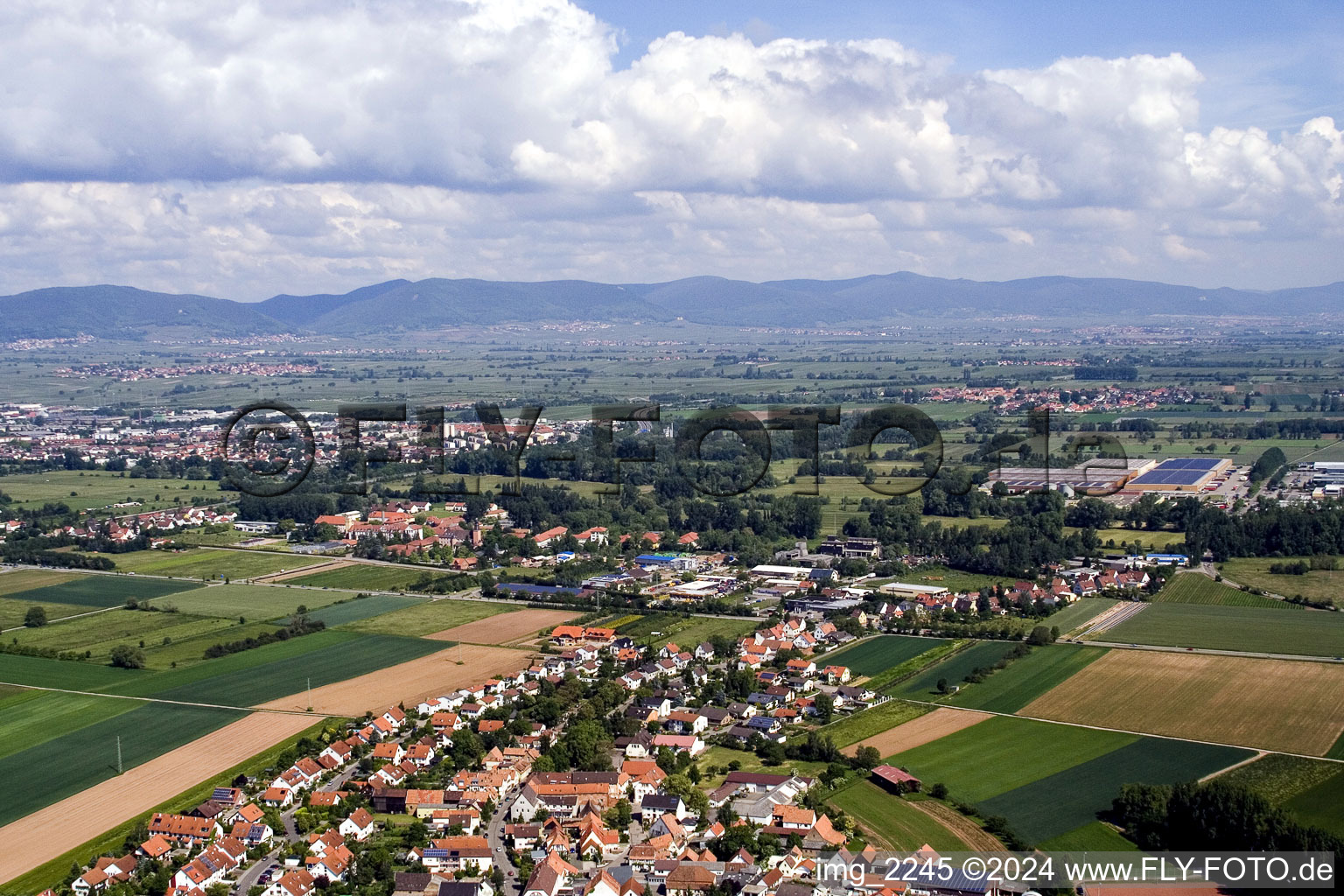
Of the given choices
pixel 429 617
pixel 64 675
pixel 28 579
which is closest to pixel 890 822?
pixel 429 617

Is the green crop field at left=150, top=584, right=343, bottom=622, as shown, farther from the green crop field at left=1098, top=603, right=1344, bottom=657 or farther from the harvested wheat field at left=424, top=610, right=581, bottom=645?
the green crop field at left=1098, top=603, right=1344, bottom=657

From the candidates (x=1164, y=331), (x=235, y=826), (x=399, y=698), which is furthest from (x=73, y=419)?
(x=1164, y=331)

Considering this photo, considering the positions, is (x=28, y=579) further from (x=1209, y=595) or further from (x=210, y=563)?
(x=1209, y=595)

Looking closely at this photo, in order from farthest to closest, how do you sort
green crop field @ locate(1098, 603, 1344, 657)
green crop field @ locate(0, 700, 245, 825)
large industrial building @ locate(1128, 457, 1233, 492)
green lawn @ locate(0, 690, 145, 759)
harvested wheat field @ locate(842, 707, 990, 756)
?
large industrial building @ locate(1128, 457, 1233, 492), green crop field @ locate(1098, 603, 1344, 657), green lawn @ locate(0, 690, 145, 759), harvested wheat field @ locate(842, 707, 990, 756), green crop field @ locate(0, 700, 245, 825)

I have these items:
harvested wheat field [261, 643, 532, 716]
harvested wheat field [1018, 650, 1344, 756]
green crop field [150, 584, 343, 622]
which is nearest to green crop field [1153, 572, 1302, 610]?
harvested wheat field [1018, 650, 1344, 756]

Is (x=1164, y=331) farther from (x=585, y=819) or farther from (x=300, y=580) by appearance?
(x=585, y=819)

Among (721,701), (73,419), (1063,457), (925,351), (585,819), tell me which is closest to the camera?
(585,819)
